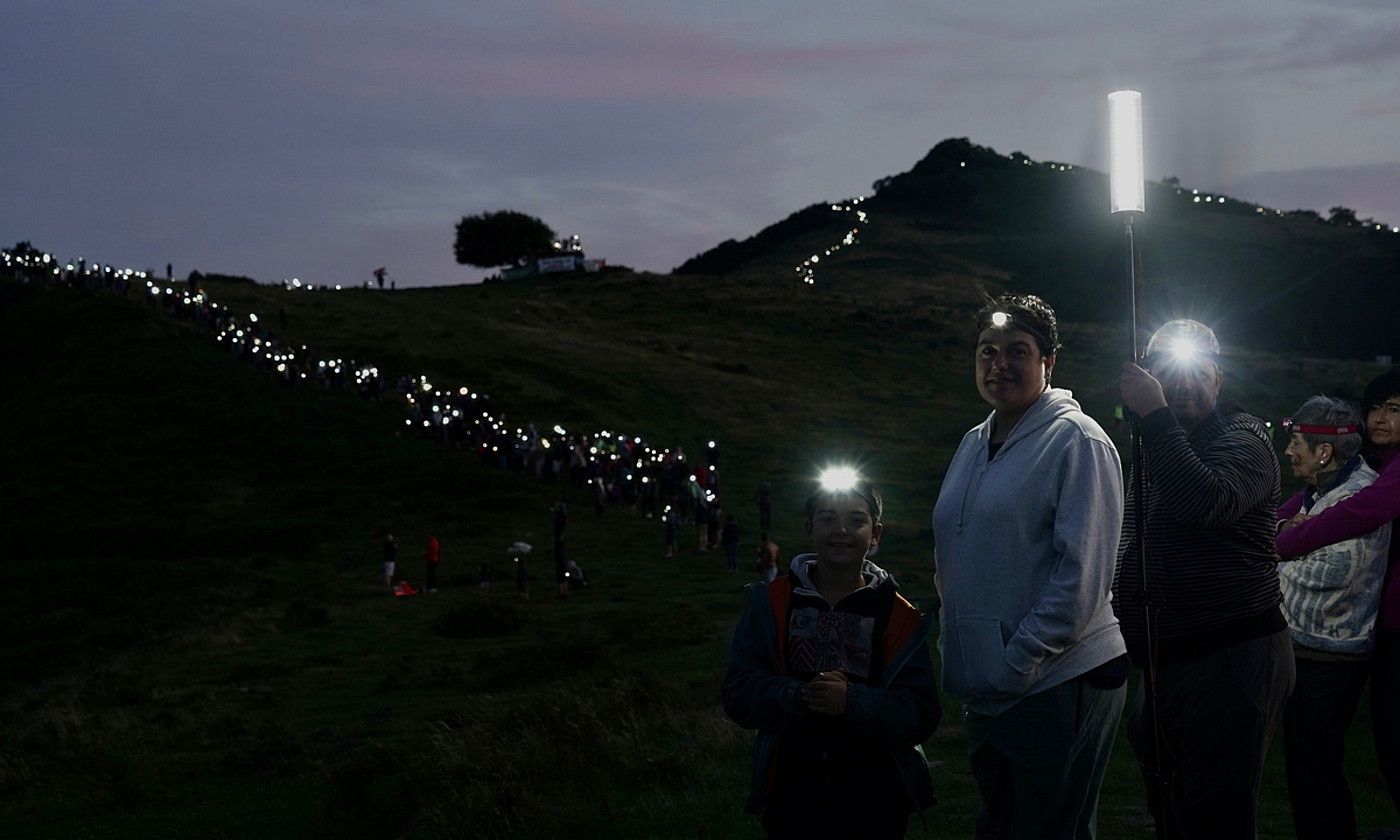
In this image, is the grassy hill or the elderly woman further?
the grassy hill

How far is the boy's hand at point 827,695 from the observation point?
4.61 metres

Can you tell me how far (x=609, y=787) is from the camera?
10.1 m

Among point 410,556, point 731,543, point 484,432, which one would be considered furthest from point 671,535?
point 484,432

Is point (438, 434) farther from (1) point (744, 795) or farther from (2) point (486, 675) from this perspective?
(1) point (744, 795)

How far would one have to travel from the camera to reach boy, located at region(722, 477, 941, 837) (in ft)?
15.6

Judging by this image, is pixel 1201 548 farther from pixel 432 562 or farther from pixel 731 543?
pixel 432 562

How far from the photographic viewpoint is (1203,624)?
16.1 ft

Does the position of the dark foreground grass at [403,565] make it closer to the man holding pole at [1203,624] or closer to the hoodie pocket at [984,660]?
the man holding pole at [1203,624]

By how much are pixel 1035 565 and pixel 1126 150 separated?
154cm

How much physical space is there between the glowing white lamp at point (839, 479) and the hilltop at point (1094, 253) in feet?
283

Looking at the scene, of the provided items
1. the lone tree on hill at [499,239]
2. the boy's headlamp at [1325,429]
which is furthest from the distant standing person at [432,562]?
the lone tree on hill at [499,239]

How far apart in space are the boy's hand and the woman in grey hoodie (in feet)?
1.17

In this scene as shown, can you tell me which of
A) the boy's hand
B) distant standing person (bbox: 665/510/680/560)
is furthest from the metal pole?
distant standing person (bbox: 665/510/680/560)

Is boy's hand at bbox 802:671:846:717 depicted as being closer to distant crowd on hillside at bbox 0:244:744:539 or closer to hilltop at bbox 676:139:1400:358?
distant crowd on hillside at bbox 0:244:744:539
